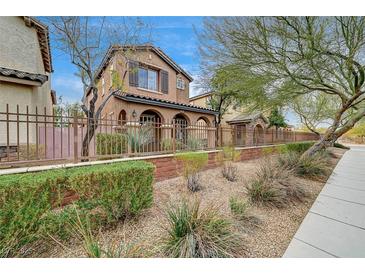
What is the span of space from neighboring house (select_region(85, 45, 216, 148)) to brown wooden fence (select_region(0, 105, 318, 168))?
2.60 m

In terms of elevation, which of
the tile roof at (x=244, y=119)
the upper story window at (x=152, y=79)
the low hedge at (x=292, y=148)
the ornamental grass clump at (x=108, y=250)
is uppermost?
the upper story window at (x=152, y=79)

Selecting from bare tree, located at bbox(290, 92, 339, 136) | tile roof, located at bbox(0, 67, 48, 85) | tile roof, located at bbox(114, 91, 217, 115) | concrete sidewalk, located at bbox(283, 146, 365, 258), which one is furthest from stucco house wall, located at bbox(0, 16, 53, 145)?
bare tree, located at bbox(290, 92, 339, 136)

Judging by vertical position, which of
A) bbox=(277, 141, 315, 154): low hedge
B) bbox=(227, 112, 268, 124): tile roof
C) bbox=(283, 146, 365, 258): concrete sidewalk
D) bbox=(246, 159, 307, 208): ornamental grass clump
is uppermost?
bbox=(227, 112, 268, 124): tile roof

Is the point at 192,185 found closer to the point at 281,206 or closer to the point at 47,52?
the point at 281,206

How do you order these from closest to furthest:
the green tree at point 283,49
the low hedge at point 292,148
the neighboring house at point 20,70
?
the green tree at point 283,49
the neighboring house at point 20,70
the low hedge at point 292,148

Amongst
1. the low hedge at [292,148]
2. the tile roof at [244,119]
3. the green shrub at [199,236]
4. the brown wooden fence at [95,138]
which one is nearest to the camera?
the green shrub at [199,236]

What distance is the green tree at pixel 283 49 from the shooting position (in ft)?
19.1

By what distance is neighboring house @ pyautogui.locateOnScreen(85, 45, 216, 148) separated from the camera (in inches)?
408

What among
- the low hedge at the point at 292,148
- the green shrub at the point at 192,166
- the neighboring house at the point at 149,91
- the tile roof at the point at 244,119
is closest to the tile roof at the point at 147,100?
the neighboring house at the point at 149,91

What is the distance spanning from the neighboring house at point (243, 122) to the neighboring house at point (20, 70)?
8808 mm

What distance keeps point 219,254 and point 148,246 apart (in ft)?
3.49

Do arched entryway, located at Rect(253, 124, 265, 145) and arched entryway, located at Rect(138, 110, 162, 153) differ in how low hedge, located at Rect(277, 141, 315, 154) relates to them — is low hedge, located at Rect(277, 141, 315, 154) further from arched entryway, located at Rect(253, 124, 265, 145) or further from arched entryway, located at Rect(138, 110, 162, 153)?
arched entryway, located at Rect(138, 110, 162, 153)

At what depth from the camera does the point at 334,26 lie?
20.0 feet

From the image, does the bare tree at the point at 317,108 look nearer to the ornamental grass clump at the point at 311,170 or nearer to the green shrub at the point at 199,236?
the ornamental grass clump at the point at 311,170
